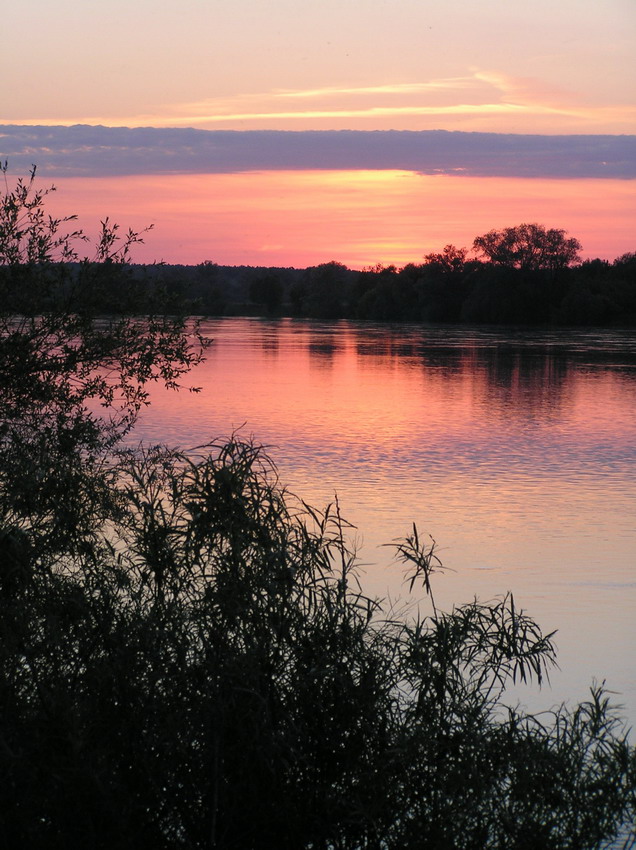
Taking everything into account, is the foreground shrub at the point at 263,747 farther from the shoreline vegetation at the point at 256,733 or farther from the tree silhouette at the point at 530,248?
the tree silhouette at the point at 530,248

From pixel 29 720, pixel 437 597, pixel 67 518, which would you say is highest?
pixel 67 518

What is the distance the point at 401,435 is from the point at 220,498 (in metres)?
15.3

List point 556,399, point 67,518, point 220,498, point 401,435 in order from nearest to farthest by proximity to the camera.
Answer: point 220,498 → point 67,518 → point 401,435 → point 556,399

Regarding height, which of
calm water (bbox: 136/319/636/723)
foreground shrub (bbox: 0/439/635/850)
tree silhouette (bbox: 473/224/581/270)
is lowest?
calm water (bbox: 136/319/636/723)

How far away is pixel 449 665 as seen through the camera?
5.11 metres

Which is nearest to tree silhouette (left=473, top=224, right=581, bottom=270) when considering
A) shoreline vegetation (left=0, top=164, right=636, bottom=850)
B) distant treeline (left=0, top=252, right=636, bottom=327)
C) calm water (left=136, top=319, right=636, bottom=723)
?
distant treeline (left=0, top=252, right=636, bottom=327)

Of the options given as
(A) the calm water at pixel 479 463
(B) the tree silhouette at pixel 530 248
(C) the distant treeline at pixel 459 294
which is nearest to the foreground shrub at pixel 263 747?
(A) the calm water at pixel 479 463

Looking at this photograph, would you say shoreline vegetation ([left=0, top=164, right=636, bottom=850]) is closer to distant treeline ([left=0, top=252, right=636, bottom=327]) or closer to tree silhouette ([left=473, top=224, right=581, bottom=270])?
distant treeline ([left=0, top=252, right=636, bottom=327])

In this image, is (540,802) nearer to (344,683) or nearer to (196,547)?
(344,683)

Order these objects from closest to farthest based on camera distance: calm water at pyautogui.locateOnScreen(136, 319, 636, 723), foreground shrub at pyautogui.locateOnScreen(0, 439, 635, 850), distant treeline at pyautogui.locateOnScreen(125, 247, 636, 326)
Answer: foreground shrub at pyautogui.locateOnScreen(0, 439, 635, 850), calm water at pyautogui.locateOnScreen(136, 319, 636, 723), distant treeline at pyautogui.locateOnScreen(125, 247, 636, 326)

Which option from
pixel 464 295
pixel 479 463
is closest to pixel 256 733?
pixel 479 463

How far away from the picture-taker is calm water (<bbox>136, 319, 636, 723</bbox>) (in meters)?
10.1

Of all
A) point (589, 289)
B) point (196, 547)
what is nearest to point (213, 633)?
point (196, 547)

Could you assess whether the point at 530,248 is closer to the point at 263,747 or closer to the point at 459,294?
the point at 459,294
